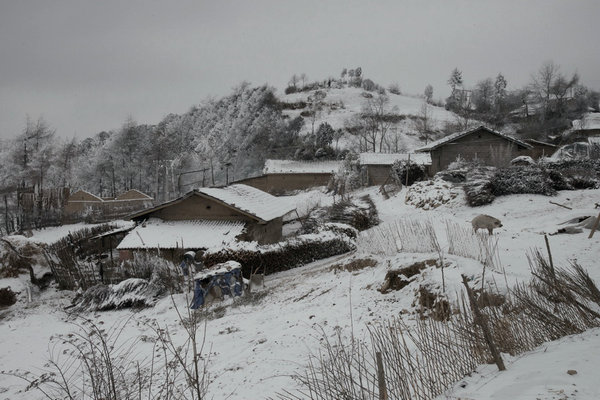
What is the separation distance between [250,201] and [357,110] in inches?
2769

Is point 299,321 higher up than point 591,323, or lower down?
lower down

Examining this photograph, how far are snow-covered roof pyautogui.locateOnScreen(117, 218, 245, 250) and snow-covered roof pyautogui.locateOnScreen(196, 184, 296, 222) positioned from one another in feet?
3.51

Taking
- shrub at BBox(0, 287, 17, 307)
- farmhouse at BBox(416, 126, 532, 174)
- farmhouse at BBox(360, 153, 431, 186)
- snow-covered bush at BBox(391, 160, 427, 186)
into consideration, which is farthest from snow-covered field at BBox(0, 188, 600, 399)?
farmhouse at BBox(360, 153, 431, 186)

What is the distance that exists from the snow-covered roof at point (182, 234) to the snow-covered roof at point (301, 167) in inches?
1147

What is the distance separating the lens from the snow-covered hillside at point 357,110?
240ft

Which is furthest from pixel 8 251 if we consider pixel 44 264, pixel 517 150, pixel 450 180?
pixel 517 150

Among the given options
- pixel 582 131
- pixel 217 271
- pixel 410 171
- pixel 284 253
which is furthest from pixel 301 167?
pixel 582 131

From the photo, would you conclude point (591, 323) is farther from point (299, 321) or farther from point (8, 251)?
point (8, 251)

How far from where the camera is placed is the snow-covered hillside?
7312 centimetres

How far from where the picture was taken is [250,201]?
65.1ft

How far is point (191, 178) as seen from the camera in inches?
2586

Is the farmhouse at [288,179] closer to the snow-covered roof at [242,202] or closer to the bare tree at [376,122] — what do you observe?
the bare tree at [376,122]

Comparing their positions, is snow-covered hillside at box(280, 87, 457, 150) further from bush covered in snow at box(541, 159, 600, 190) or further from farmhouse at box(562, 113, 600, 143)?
bush covered in snow at box(541, 159, 600, 190)

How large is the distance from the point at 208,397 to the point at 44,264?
1576cm
